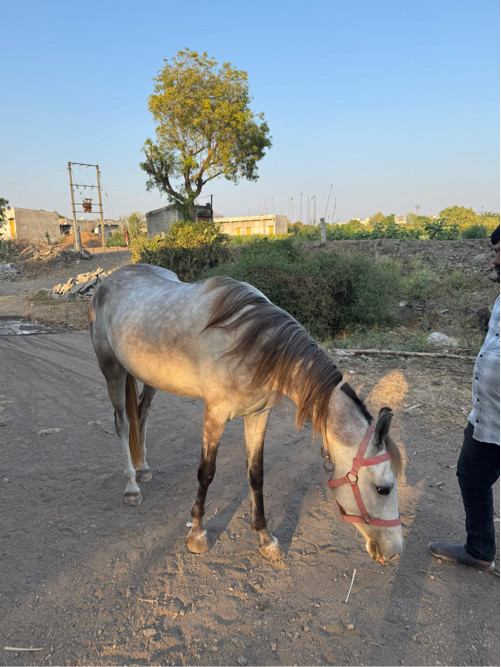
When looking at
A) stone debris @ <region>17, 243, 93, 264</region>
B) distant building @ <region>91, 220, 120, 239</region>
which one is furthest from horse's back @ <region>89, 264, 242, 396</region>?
distant building @ <region>91, 220, 120, 239</region>

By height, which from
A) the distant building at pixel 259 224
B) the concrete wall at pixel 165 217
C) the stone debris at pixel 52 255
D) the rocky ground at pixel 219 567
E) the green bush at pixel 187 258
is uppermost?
the distant building at pixel 259 224

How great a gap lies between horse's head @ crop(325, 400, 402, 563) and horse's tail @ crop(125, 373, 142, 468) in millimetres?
1968

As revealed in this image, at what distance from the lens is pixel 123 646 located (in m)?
1.97

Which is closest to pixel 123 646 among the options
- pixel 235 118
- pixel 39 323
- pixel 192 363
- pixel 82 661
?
pixel 82 661

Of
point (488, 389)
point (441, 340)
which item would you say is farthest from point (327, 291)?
point (488, 389)

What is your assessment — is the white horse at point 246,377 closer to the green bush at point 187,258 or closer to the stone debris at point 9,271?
the green bush at point 187,258

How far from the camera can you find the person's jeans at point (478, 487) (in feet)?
7.45

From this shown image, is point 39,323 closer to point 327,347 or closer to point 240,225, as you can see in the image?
point 327,347

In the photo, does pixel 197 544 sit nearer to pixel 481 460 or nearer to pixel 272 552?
pixel 272 552

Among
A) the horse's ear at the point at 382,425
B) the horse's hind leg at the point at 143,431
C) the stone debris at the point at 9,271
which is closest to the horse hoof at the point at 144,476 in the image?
the horse's hind leg at the point at 143,431

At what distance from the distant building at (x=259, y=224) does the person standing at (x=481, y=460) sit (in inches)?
1516

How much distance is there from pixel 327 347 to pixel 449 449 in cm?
387

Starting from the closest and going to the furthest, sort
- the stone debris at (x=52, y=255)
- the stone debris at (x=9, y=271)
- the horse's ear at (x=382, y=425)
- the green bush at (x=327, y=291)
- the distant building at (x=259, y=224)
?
the horse's ear at (x=382, y=425) → the green bush at (x=327, y=291) → the stone debris at (x=9, y=271) → the stone debris at (x=52, y=255) → the distant building at (x=259, y=224)

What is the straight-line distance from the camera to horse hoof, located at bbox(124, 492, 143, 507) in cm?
320
